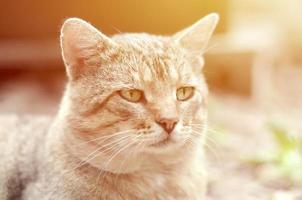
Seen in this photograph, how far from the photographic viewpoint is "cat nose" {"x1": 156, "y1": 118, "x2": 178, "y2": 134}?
218cm

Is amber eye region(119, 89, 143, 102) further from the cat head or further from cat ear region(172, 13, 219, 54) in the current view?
cat ear region(172, 13, 219, 54)

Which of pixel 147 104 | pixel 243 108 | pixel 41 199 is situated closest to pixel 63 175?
pixel 41 199

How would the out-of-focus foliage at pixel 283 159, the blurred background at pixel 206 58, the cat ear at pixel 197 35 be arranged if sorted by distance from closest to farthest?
the cat ear at pixel 197 35 → the out-of-focus foliage at pixel 283 159 → the blurred background at pixel 206 58

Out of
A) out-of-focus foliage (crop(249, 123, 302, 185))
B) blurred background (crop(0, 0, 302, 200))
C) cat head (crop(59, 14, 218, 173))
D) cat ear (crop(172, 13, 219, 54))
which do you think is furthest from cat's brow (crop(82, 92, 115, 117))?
blurred background (crop(0, 0, 302, 200))

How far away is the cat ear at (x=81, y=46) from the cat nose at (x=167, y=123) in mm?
361

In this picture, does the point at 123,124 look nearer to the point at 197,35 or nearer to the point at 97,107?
the point at 97,107

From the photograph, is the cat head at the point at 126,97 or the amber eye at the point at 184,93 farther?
the amber eye at the point at 184,93

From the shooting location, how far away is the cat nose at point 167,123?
218 centimetres

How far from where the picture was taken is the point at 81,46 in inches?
90.9

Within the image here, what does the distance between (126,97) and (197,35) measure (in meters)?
0.45

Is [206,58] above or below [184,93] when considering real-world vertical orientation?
above

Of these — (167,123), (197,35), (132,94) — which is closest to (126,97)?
(132,94)

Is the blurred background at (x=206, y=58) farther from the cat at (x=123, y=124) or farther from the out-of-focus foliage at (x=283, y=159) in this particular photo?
the cat at (x=123, y=124)

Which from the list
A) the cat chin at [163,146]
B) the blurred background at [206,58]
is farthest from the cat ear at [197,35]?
the blurred background at [206,58]
